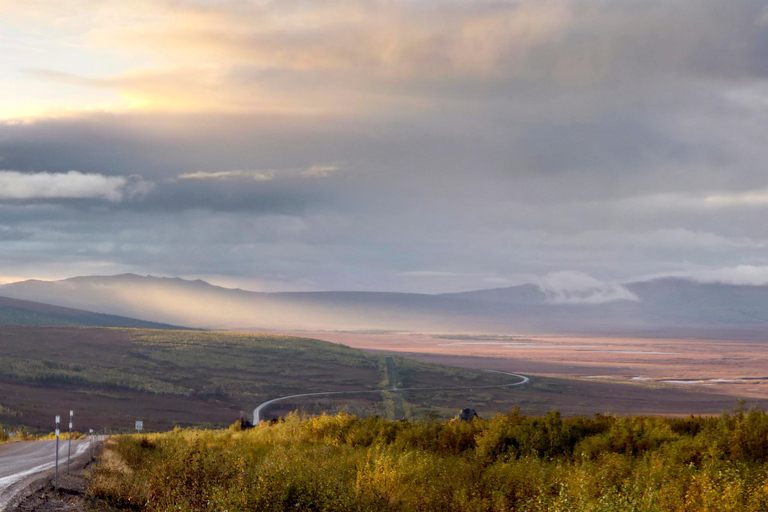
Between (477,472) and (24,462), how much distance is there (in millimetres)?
15678

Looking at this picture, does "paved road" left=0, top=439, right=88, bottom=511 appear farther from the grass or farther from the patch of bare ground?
the patch of bare ground

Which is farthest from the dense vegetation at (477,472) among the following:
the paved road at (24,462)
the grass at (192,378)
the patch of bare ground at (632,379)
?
the patch of bare ground at (632,379)

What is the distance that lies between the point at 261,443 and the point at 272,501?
41.3 ft

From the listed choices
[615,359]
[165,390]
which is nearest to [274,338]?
[165,390]

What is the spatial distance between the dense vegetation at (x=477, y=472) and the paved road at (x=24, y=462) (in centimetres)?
172

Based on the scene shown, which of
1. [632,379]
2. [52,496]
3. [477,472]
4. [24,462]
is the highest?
[477,472]

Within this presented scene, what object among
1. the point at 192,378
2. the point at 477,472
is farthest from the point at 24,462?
the point at 192,378

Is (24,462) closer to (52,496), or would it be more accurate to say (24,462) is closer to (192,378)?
(52,496)

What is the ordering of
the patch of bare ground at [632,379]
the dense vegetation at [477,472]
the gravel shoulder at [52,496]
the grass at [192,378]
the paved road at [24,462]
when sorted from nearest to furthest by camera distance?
1. the dense vegetation at [477,472]
2. the gravel shoulder at [52,496]
3. the paved road at [24,462]
4. the grass at [192,378]
5. the patch of bare ground at [632,379]

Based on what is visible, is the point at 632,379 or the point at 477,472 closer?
the point at 477,472

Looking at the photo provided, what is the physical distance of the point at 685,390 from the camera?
104 m

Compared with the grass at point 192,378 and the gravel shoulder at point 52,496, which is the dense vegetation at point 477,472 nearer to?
the gravel shoulder at point 52,496

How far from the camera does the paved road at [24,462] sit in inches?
692

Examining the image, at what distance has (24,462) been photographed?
2348 cm
